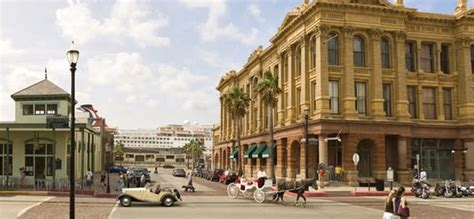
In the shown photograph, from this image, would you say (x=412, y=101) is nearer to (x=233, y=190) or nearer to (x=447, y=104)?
(x=447, y=104)

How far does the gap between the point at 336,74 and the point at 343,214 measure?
1014 inches

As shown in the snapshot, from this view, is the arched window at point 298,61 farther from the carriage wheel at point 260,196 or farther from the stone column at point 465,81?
the carriage wheel at point 260,196

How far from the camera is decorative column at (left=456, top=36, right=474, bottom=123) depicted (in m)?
52.2

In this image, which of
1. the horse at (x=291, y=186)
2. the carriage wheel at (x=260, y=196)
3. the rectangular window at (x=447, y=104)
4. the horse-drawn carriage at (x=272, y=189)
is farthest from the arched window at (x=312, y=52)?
the carriage wheel at (x=260, y=196)

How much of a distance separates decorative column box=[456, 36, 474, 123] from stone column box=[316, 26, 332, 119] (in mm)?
15193

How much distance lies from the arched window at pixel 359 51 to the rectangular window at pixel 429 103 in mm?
8310

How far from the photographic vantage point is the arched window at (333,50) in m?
48.3

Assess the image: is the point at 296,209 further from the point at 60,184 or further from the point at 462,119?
the point at 462,119

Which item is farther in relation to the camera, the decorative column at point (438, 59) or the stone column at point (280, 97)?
the stone column at point (280, 97)

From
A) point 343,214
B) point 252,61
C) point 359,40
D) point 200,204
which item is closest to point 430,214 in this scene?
point 343,214

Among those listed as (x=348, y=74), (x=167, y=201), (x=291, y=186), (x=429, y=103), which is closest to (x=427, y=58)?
(x=429, y=103)

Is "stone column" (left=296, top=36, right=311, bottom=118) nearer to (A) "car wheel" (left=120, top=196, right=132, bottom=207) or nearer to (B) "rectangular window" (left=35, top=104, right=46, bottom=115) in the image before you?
(B) "rectangular window" (left=35, top=104, right=46, bottom=115)

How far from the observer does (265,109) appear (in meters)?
67.5

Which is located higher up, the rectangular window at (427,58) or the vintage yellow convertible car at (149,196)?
the rectangular window at (427,58)
